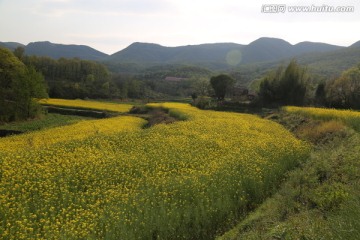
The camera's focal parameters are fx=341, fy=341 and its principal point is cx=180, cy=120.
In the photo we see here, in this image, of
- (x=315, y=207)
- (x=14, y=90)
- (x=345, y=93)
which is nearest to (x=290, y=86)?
(x=345, y=93)

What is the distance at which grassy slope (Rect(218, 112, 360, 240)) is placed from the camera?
743 centimetres

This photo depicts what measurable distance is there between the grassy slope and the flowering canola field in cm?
115

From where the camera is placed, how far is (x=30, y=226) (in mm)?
9953

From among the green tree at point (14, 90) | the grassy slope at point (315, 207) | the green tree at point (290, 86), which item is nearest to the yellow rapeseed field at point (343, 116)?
the grassy slope at point (315, 207)

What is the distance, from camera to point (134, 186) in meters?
13.3

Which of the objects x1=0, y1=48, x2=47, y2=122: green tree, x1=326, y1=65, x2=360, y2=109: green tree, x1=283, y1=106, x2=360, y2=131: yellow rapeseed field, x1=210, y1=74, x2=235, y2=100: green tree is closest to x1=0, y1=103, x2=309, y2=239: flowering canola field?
x1=283, y1=106, x2=360, y2=131: yellow rapeseed field

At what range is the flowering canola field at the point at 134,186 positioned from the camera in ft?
33.6

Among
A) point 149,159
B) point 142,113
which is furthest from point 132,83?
point 149,159

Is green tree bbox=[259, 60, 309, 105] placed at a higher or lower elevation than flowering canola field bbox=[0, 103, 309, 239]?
higher

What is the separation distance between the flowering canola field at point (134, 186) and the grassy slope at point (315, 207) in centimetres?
115

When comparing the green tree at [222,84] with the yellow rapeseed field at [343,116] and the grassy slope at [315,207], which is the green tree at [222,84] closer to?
the yellow rapeseed field at [343,116]

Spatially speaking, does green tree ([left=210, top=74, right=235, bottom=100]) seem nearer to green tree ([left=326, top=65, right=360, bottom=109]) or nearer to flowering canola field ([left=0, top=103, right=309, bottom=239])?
green tree ([left=326, top=65, right=360, bottom=109])

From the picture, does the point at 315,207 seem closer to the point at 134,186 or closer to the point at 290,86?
the point at 134,186

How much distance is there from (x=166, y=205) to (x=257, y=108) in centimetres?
4927
